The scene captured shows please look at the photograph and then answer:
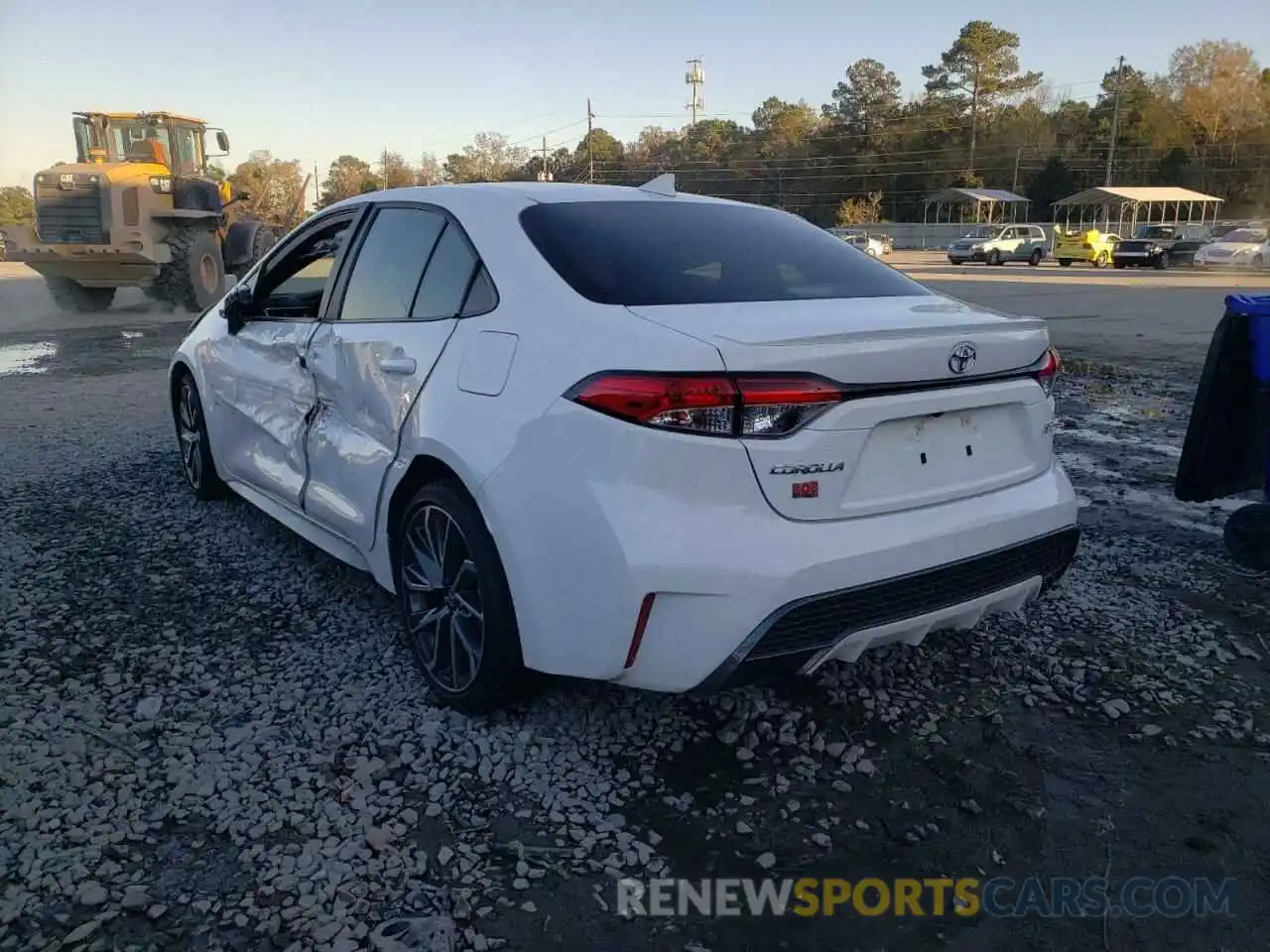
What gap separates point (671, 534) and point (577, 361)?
51 cm

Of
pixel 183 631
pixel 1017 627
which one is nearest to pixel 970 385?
pixel 1017 627

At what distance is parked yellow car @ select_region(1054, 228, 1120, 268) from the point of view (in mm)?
37906

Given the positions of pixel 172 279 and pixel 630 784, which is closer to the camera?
pixel 630 784

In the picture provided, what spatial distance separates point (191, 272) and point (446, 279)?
14359 millimetres

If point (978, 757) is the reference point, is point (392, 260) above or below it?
above

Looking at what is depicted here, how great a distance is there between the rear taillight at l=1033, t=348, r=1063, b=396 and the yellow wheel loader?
49.1ft

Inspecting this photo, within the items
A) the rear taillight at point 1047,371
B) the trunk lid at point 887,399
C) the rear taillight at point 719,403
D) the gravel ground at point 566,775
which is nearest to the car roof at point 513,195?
the trunk lid at point 887,399

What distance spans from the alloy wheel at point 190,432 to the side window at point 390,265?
189 centimetres

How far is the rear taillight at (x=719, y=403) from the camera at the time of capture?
229cm

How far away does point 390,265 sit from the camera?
343cm

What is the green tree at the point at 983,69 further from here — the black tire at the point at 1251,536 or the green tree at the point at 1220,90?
the black tire at the point at 1251,536

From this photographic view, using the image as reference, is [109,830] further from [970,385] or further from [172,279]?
[172,279]

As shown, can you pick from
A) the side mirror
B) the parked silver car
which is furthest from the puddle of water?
the parked silver car

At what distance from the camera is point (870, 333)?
8.14ft
